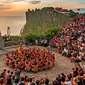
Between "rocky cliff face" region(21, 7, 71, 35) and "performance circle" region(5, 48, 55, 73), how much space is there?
950 inches

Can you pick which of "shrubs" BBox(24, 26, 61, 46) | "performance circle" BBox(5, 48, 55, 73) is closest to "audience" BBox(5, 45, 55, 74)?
"performance circle" BBox(5, 48, 55, 73)

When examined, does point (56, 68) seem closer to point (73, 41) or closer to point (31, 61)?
point (31, 61)

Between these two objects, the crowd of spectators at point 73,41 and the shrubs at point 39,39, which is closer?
the crowd of spectators at point 73,41

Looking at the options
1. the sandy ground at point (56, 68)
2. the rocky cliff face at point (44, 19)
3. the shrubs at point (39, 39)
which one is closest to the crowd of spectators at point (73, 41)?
the sandy ground at point (56, 68)

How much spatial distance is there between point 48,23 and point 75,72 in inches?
1667

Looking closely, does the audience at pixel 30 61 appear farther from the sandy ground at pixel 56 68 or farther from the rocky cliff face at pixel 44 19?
the rocky cliff face at pixel 44 19

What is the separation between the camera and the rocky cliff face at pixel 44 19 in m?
52.0

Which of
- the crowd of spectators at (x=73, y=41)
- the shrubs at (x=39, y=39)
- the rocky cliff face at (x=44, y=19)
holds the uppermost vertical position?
the crowd of spectators at (x=73, y=41)

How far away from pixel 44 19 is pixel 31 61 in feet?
128

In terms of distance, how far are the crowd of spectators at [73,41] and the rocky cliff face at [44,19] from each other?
13961 mm

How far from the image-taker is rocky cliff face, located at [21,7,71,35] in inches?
2046

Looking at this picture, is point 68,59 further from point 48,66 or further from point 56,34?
point 56,34

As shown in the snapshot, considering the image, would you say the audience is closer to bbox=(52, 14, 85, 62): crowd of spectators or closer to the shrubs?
bbox=(52, 14, 85, 62): crowd of spectators

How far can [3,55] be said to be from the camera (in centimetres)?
2925
